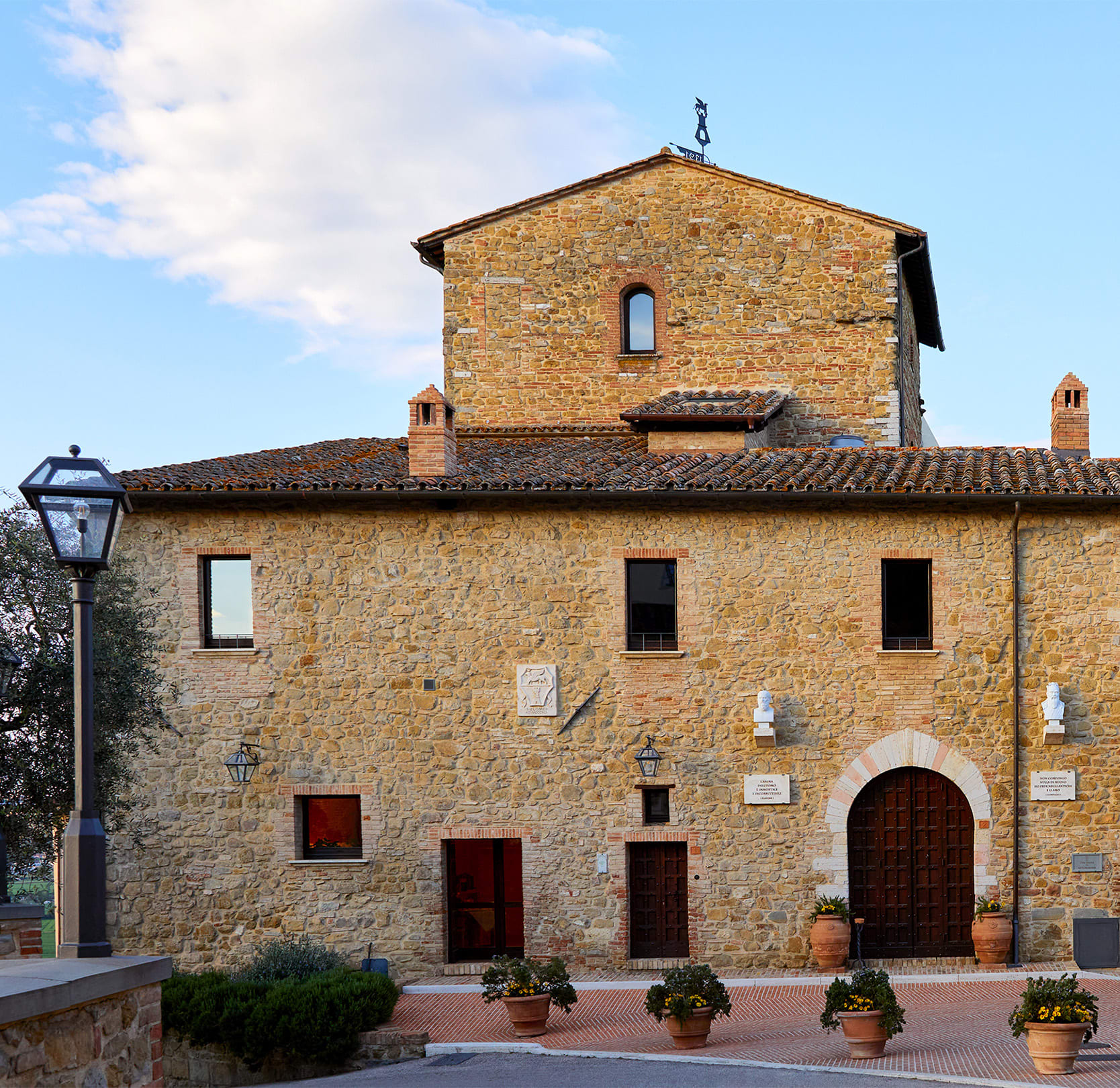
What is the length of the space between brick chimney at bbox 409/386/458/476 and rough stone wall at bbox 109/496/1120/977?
1.77 ft

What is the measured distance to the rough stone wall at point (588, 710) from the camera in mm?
15305

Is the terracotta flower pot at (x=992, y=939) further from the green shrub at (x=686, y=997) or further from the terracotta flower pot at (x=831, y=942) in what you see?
the green shrub at (x=686, y=997)

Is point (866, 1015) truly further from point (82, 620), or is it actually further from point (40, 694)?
point (40, 694)

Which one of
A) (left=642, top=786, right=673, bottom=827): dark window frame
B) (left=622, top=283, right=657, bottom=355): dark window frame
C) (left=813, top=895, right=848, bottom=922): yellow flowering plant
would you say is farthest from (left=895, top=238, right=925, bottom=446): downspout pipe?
(left=813, top=895, right=848, bottom=922): yellow flowering plant

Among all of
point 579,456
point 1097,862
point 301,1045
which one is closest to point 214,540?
point 579,456

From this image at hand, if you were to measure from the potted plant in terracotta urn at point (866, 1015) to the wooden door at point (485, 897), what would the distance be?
18.4ft

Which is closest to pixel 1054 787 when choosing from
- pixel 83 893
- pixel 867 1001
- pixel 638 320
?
pixel 867 1001

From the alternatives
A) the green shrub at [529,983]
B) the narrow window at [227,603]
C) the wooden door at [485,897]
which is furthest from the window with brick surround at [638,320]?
the green shrub at [529,983]

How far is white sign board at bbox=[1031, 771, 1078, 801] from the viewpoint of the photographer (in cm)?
1523

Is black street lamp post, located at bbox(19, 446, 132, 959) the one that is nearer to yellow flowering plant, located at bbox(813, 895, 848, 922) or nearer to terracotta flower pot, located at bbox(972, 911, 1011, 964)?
yellow flowering plant, located at bbox(813, 895, 848, 922)

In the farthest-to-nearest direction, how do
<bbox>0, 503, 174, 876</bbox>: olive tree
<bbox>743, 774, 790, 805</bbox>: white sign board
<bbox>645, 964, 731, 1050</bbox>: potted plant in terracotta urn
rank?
<bbox>743, 774, 790, 805</bbox>: white sign board → <bbox>0, 503, 174, 876</bbox>: olive tree → <bbox>645, 964, 731, 1050</bbox>: potted plant in terracotta urn

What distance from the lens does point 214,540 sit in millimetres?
15938

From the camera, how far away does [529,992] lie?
12492 millimetres

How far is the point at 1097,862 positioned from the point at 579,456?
334 inches
